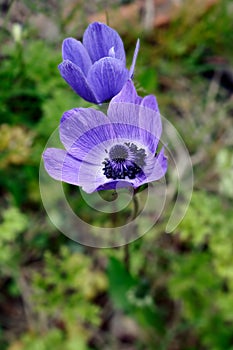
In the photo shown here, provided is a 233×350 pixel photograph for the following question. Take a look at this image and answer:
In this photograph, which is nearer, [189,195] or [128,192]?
[128,192]

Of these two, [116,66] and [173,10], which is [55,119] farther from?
[173,10]

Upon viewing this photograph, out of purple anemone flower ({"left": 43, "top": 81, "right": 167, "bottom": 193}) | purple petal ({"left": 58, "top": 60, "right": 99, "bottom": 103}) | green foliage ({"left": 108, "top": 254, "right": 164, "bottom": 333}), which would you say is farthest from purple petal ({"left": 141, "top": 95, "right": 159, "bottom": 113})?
green foliage ({"left": 108, "top": 254, "right": 164, "bottom": 333})

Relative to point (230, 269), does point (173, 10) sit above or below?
above

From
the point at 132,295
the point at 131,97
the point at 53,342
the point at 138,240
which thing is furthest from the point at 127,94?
the point at 53,342

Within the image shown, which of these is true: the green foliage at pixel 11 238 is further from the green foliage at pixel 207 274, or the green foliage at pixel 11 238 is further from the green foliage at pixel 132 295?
the green foliage at pixel 207 274

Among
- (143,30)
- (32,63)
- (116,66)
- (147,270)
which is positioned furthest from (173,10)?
(116,66)

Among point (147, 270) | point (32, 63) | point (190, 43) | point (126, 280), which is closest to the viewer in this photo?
point (126, 280)
